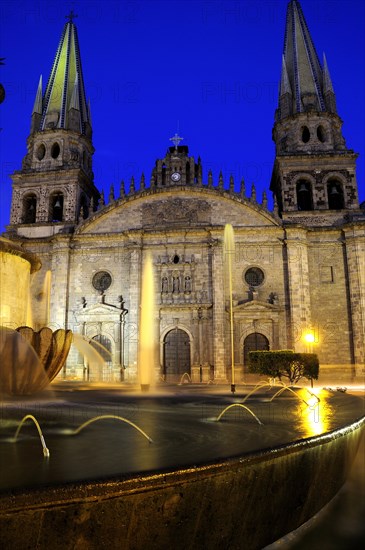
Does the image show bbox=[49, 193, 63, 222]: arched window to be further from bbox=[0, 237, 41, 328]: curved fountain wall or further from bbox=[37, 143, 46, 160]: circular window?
bbox=[0, 237, 41, 328]: curved fountain wall

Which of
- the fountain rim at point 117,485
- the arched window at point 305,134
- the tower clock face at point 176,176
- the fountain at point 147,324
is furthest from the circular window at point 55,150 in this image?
the fountain rim at point 117,485

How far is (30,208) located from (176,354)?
45.6ft

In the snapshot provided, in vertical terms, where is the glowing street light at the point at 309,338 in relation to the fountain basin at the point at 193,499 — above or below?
above

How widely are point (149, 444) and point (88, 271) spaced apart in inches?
911

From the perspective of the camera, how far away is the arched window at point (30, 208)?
28.8m

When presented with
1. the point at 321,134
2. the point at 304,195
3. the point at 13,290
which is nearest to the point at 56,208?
the point at 304,195

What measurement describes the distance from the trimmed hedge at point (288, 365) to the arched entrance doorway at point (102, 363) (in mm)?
9392

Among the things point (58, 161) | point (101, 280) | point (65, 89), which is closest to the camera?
point (101, 280)

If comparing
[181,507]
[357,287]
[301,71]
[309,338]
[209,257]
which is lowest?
[181,507]

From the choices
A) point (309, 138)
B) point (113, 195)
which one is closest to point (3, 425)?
point (113, 195)

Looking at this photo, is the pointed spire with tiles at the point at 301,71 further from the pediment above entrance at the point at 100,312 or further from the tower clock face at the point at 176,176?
the pediment above entrance at the point at 100,312

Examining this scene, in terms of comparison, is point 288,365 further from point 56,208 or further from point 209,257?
point 56,208

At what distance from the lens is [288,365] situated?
17734 millimetres

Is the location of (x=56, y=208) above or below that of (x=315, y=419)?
above
